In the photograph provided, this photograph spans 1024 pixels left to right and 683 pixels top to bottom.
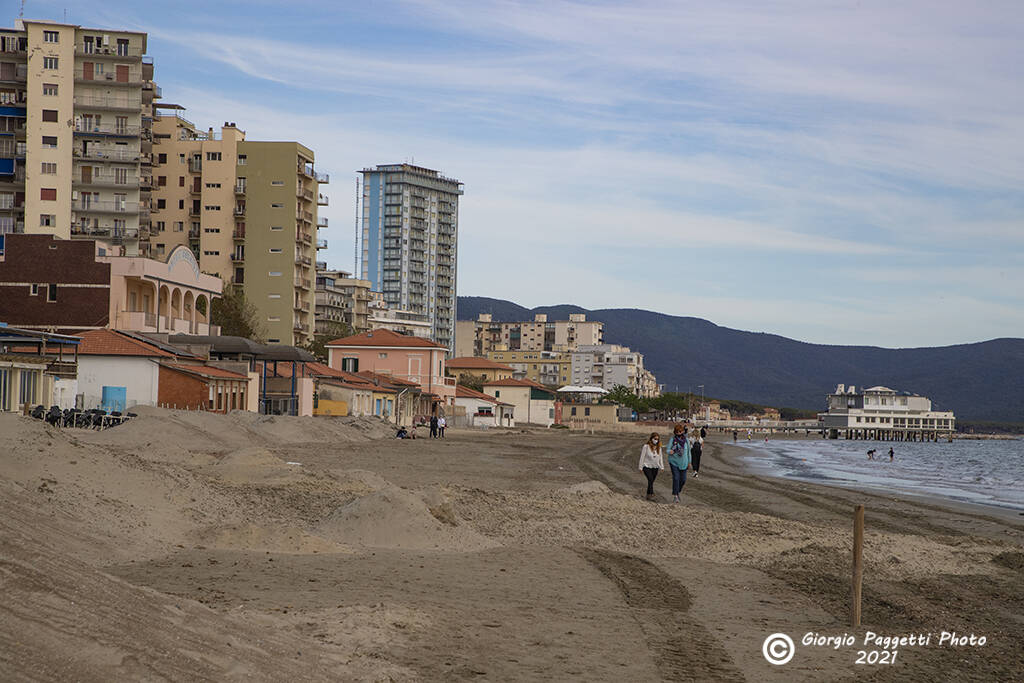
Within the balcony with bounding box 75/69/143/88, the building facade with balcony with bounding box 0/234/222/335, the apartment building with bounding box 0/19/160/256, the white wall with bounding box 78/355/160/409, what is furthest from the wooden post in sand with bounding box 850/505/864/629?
the balcony with bounding box 75/69/143/88

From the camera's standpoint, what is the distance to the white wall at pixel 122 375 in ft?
161

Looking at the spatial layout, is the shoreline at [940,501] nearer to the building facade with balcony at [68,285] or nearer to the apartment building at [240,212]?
the building facade with balcony at [68,285]

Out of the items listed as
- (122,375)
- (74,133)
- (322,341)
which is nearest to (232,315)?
(74,133)

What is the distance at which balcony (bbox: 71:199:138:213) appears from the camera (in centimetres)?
9369

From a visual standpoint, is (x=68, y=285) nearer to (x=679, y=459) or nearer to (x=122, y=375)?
(x=122, y=375)

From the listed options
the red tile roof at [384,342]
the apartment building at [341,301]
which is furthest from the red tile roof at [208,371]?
the apartment building at [341,301]

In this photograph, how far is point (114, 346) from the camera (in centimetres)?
4994

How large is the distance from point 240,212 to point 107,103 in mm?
16969

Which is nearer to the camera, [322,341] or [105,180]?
[105,180]

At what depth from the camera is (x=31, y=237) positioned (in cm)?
5988

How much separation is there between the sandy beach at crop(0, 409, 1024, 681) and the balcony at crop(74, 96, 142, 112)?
253 ft

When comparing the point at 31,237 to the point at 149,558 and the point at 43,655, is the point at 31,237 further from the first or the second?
the point at 43,655

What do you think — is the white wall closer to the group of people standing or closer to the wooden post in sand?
the group of people standing

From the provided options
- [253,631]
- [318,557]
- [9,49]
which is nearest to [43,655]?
[253,631]
